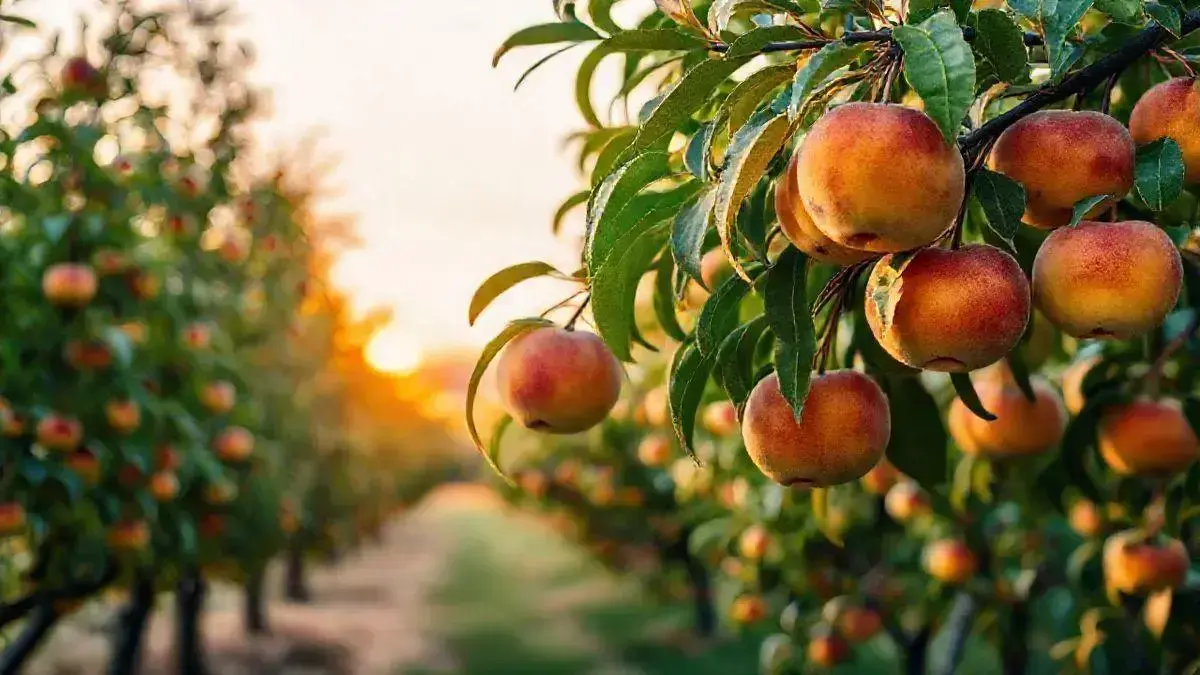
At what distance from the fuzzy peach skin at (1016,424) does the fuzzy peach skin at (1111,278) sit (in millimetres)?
640

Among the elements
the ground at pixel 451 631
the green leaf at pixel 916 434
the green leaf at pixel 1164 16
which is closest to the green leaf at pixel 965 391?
the green leaf at pixel 916 434

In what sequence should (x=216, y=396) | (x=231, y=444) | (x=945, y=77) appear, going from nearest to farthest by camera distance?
(x=945, y=77) → (x=216, y=396) → (x=231, y=444)

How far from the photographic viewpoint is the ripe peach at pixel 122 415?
4031 millimetres

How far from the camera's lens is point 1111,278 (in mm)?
1046

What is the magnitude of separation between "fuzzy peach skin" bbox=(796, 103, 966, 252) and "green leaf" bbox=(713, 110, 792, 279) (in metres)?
0.03

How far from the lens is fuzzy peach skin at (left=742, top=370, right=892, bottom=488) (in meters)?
1.12

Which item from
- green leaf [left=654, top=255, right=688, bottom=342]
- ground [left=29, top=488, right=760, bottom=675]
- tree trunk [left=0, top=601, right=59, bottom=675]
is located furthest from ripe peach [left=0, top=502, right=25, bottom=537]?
ground [left=29, top=488, right=760, bottom=675]

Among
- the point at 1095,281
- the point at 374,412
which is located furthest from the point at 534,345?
the point at 374,412

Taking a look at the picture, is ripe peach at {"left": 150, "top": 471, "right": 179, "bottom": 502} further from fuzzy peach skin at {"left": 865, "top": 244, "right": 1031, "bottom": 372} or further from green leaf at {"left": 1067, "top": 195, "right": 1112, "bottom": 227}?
green leaf at {"left": 1067, "top": 195, "right": 1112, "bottom": 227}

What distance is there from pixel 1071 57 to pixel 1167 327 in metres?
1.09

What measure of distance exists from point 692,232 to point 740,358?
1.05 ft

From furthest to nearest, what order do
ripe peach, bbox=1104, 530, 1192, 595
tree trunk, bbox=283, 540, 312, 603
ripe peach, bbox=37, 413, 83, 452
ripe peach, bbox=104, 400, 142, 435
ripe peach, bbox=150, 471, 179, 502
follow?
tree trunk, bbox=283, 540, 312, 603 → ripe peach, bbox=150, 471, 179, 502 → ripe peach, bbox=104, 400, 142, 435 → ripe peach, bbox=37, 413, 83, 452 → ripe peach, bbox=1104, 530, 1192, 595

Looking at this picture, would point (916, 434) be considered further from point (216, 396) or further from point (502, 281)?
point (216, 396)

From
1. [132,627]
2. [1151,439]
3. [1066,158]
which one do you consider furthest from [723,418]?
[132,627]
